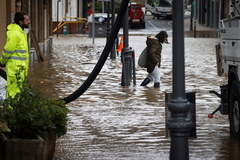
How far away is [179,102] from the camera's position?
8320mm

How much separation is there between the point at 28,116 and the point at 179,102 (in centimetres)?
156

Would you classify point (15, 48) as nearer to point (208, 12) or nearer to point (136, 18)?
point (136, 18)

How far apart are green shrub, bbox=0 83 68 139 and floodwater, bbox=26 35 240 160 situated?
47.9 inches

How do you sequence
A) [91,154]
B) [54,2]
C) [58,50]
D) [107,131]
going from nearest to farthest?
[91,154]
[107,131]
[58,50]
[54,2]

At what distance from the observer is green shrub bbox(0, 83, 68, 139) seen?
8.20 m

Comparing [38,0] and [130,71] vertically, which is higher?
[38,0]

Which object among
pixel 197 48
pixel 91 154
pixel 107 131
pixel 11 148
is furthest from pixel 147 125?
pixel 197 48

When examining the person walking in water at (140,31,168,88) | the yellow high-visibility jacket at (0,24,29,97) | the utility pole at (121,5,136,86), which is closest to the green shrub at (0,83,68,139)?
the yellow high-visibility jacket at (0,24,29,97)

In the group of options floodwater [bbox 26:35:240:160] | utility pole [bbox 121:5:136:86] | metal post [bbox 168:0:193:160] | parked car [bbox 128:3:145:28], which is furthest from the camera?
parked car [bbox 128:3:145:28]

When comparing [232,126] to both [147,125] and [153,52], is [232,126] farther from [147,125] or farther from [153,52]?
[153,52]

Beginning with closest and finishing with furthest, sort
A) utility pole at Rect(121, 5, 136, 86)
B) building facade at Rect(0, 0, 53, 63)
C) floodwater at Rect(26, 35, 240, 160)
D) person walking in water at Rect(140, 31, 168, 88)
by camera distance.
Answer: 1. floodwater at Rect(26, 35, 240, 160)
2. person walking in water at Rect(140, 31, 168, 88)
3. utility pole at Rect(121, 5, 136, 86)
4. building facade at Rect(0, 0, 53, 63)

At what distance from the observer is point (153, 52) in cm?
1838

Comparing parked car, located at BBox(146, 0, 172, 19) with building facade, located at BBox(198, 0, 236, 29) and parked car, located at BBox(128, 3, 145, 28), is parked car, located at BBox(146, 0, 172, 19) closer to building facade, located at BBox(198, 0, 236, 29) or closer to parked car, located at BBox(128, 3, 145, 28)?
building facade, located at BBox(198, 0, 236, 29)

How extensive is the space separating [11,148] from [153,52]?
10.7 metres
